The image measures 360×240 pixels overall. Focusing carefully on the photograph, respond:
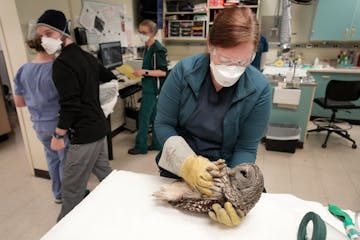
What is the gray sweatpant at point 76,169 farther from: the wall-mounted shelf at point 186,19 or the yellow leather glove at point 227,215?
the wall-mounted shelf at point 186,19

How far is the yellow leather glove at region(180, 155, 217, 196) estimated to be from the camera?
787mm

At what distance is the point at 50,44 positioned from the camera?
1414 millimetres

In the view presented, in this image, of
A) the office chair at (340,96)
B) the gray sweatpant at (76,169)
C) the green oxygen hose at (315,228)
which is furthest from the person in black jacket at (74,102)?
the office chair at (340,96)

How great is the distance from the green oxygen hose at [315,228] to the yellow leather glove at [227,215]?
174 mm

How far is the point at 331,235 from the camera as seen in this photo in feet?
2.36

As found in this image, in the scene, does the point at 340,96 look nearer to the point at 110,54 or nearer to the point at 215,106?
the point at 215,106

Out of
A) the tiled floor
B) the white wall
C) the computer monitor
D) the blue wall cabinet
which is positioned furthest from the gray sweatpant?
the blue wall cabinet

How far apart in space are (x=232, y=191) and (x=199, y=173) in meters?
0.12

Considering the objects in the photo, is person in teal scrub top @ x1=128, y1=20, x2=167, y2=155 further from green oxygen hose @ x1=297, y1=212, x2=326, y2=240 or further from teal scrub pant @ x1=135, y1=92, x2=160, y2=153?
green oxygen hose @ x1=297, y1=212, x2=326, y2=240

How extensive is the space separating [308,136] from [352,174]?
94cm

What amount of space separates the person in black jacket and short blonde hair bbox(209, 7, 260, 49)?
870mm

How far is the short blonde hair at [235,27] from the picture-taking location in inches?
30.7

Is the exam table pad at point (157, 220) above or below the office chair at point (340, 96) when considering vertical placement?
above

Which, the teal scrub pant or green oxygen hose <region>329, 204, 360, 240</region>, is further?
the teal scrub pant
